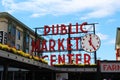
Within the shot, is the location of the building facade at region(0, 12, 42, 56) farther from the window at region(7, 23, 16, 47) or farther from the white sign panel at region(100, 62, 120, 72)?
the white sign panel at region(100, 62, 120, 72)

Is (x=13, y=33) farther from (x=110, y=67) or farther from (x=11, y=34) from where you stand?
(x=110, y=67)

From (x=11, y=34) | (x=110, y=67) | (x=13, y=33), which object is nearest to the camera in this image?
(x=110, y=67)

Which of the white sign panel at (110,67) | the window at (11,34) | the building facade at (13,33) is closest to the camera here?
the white sign panel at (110,67)

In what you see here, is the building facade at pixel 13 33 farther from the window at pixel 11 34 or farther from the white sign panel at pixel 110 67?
the white sign panel at pixel 110 67

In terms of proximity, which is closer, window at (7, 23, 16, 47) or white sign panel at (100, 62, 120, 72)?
white sign panel at (100, 62, 120, 72)

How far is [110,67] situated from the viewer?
37.1 meters

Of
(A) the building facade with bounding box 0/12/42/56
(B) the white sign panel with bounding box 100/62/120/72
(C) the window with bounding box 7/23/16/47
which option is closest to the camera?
(B) the white sign panel with bounding box 100/62/120/72

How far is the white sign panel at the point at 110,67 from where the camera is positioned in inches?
1457

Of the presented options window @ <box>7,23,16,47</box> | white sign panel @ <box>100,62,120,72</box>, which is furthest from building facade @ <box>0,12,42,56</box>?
white sign panel @ <box>100,62,120,72</box>

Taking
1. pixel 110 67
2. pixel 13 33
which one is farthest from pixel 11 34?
pixel 110 67

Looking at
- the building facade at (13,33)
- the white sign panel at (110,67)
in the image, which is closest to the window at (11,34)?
the building facade at (13,33)

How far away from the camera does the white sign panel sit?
121 feet

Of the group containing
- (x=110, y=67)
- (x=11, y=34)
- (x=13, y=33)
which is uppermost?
(x=13, y=33)

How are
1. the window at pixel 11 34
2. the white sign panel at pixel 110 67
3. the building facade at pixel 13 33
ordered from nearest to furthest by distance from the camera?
1. the white sign panel at pixel 110 67
2. the building facade at pixel 13 33
3. the window at pixel 11 34
